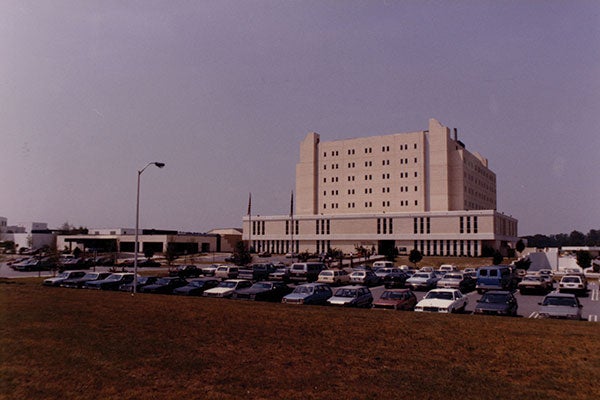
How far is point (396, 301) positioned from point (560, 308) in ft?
23.7

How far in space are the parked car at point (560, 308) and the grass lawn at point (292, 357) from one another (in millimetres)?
2749

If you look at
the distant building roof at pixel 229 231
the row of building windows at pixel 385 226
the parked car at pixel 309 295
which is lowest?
the parked car at pixel 309 295

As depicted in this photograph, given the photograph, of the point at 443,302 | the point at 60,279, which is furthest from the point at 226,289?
the point at 60,279

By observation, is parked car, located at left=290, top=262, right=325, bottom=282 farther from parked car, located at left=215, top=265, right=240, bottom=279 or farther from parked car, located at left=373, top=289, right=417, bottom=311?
parked car, located at left=373, top=289, right=417, bottom=311

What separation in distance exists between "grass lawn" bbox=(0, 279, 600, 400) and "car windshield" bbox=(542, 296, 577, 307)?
3.53 metres

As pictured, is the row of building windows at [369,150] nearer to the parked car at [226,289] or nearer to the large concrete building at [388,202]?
the large concrete building at [388,202]

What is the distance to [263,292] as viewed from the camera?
90.7ft

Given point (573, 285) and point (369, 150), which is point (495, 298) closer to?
point (573, 285)

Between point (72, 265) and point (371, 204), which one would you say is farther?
point (371, 204)

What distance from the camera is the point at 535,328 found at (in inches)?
624

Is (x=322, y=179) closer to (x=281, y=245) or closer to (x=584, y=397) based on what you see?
(x=281, y=245)

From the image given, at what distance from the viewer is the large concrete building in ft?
322

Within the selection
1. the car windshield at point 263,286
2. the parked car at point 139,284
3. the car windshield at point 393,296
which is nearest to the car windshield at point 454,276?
the car windshield at point 393,296

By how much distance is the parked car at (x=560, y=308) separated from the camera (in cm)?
2020
